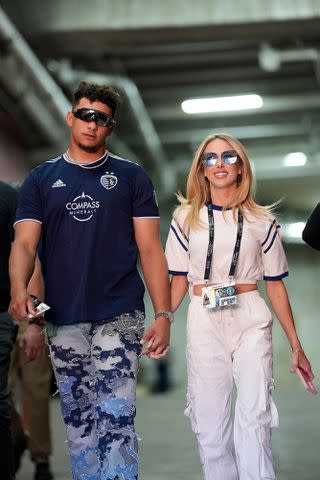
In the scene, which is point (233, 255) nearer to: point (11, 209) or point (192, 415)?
point (192, 415)

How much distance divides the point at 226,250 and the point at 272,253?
22cm

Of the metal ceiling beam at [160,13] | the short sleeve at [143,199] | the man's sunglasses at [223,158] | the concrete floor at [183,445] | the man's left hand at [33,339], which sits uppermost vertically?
the metal ceiling beam at [160,13]

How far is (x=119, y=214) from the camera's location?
140 inches

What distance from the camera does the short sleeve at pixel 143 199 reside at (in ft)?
11.8

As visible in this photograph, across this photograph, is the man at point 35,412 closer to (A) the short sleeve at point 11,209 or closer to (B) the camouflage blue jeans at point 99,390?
(A) the short sleeve at point 11,209

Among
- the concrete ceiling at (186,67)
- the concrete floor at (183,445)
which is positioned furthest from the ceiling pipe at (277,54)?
the concrete floor at (183,445)

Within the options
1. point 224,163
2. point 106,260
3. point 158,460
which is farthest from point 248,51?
point 106,260

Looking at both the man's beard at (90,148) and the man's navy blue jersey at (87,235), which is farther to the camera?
the man's beard at (90,148)

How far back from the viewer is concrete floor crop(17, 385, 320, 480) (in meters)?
5.62

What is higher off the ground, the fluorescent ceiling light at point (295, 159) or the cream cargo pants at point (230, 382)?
the fluorescent ceiling light at point (295, 159)

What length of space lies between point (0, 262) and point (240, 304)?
108 centimetres

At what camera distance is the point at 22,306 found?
3.33 metres

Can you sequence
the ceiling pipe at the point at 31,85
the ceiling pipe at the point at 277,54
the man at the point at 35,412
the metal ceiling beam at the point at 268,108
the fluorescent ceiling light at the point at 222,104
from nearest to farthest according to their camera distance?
the man at the point at 35,412
the ceiling pipe at the point at 31,85
the ceiling pipe at the point at 277,54
the fluorescent ceiling light at the point at 222,104
the metal ceiling beam at the point at 268,108

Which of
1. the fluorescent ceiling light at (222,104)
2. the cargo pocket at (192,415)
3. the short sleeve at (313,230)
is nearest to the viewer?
the cargo pocket at (192,415)
